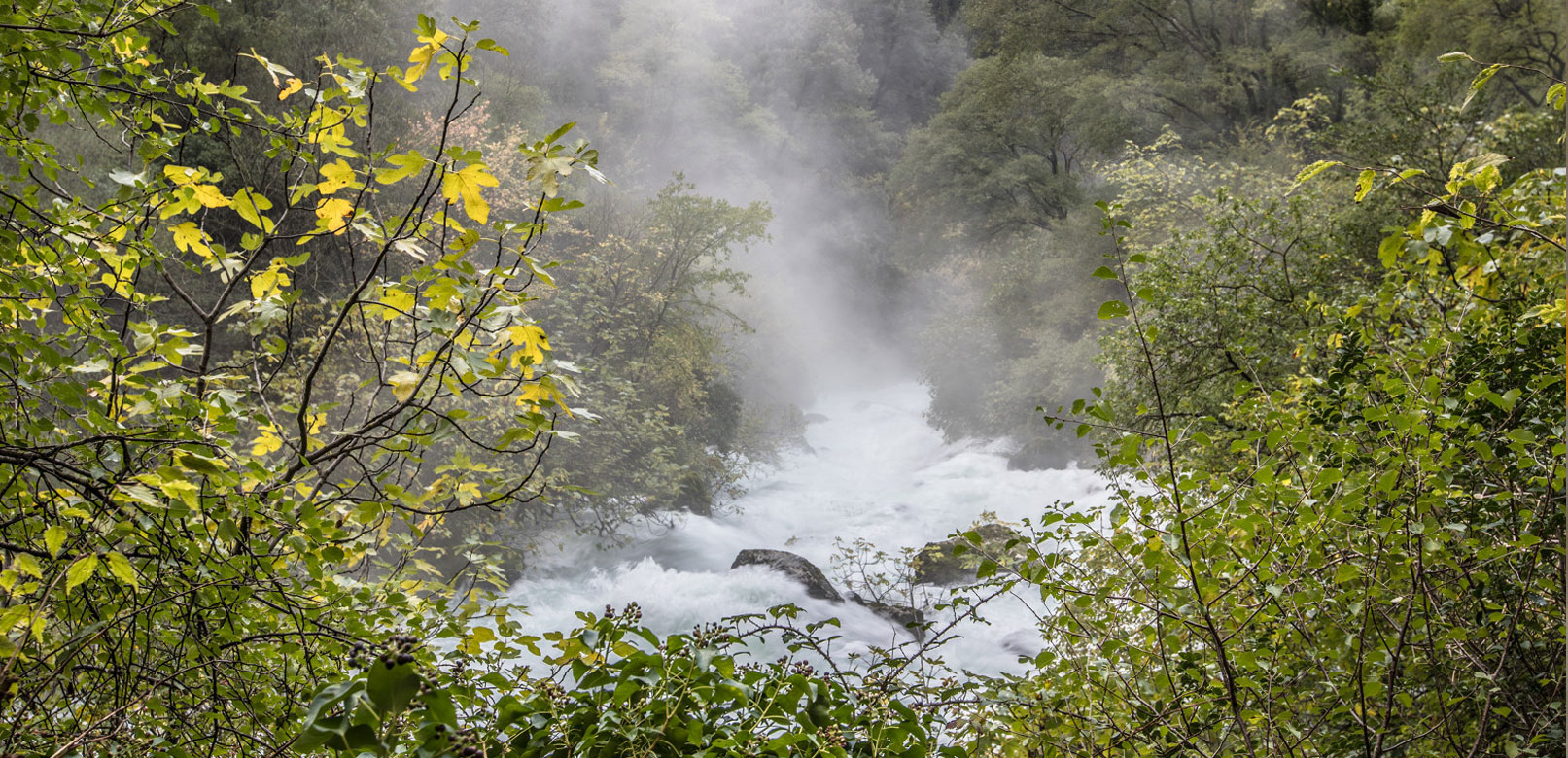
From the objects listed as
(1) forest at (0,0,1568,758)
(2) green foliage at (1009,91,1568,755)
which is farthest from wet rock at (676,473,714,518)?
(2) green foliage at (1009,91,1568,755)

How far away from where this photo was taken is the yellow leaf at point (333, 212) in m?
1.59

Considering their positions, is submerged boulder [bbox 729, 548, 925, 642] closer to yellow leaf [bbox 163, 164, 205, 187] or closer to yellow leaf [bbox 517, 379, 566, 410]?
yellow leaf [bbox 517, 379, 566, 410]

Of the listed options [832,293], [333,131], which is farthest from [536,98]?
[333,131]

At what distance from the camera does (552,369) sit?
5.16 ft

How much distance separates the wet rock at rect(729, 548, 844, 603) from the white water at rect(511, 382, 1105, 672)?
0.37ft

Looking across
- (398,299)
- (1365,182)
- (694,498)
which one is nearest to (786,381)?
(694,498)

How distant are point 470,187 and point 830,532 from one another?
11.4m

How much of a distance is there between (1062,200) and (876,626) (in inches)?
385

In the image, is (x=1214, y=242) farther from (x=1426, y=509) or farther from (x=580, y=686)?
(x=580, y=686)

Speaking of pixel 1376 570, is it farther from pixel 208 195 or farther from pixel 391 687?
pixel 208 195

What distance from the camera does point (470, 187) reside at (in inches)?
56.8

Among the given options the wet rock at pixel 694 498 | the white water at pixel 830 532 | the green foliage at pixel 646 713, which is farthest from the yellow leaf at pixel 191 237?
the wet rock at pixel 694 498

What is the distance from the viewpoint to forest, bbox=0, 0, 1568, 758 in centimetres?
145

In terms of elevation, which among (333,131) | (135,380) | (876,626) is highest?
(876,626)
